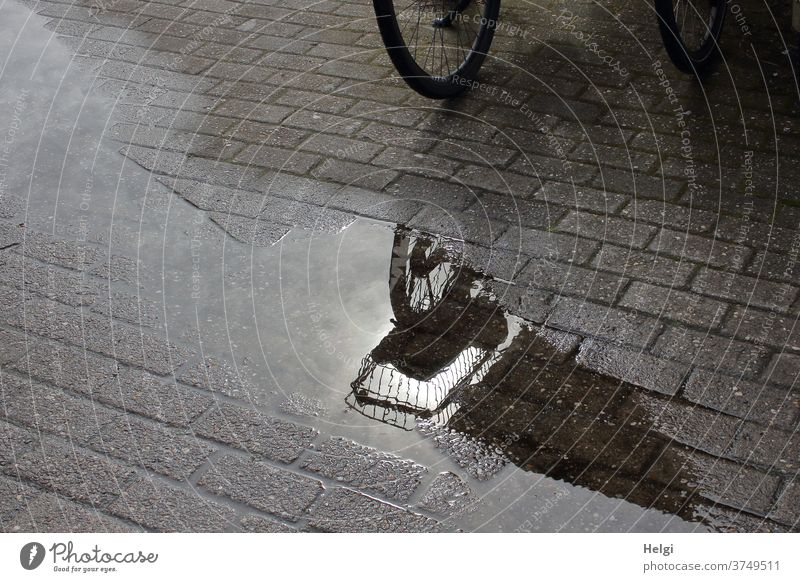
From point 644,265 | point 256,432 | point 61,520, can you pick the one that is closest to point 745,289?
point 644,265

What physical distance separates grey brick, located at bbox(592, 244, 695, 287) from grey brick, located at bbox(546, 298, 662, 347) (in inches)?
8.8

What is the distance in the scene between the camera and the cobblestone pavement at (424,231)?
2.81 m

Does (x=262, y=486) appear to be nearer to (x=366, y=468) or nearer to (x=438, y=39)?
(x=366, y=468)

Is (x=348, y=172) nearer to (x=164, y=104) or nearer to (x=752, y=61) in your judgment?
(x=164, y=104)

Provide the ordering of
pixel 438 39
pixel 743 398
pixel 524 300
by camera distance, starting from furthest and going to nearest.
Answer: pixel 438 39, pixel 524 300, pixel 743 398

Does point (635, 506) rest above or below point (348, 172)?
below

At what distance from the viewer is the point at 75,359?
133 inches

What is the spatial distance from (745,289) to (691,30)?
1996mm

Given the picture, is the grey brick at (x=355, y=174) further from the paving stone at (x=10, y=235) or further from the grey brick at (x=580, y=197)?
the paving stone at (x=10, y=235)

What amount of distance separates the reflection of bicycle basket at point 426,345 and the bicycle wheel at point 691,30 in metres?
1.64

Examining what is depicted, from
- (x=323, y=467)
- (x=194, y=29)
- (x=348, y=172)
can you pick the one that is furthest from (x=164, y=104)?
(x=323, y=467)

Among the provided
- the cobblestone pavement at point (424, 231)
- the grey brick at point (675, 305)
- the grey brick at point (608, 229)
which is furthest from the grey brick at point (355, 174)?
the grey brick at point (675, 305)

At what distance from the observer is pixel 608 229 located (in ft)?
12.5

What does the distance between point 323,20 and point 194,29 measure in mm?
749
